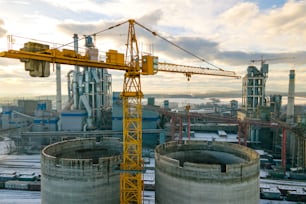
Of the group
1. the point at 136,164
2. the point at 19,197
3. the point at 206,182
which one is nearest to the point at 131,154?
the point at 136,164

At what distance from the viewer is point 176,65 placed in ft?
109

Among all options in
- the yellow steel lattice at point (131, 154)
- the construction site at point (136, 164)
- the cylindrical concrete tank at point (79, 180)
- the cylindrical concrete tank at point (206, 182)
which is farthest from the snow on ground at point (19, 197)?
the cylindrical concrete tank at point (206, 182)

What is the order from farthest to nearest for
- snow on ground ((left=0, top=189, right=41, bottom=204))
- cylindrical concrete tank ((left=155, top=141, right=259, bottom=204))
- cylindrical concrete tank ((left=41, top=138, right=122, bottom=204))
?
snow on ground ((left=0, top=189, right=41, bottom=204)) < cylindrical concrete tank ((left=41, top=138, right=122, bottom=204)) < cylindrical concrete tank ((left=155, top=141, right=259, bottom=204))

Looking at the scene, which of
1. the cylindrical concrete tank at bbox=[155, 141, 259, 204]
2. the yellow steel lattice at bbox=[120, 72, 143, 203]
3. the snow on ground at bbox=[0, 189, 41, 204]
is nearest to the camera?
the cylindrical concrete tank at bbox=[155, 141, 259, 204]

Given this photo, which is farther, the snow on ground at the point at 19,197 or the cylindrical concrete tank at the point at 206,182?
the snow on ground at the point at 19,197

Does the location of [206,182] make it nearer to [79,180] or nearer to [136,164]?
[136,164]

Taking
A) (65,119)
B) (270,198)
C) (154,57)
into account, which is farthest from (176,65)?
(65,119)

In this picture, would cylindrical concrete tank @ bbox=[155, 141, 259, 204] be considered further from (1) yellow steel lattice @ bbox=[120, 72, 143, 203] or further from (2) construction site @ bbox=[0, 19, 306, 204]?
(1) yellow steel lattice @ bbox=[120, 72, 143, 203]

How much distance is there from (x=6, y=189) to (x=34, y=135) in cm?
1936

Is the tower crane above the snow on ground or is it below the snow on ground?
above

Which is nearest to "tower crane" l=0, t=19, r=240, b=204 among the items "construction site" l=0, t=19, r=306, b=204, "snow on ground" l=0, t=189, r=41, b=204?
"construction site" l=0, t=19, r=306, b=204

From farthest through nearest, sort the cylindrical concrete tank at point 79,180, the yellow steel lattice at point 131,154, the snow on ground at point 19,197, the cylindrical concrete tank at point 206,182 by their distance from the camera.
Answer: the snow on ground at point 19,197, the yellow steel lattice at point 131,154, the cylindrical concrete tank at point 79,180, the cylindrical concrete tank at point 206,182

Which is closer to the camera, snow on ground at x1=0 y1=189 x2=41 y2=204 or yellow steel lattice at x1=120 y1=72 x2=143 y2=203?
yellow steel lattice at x1=120 y1=72 x2=143 y2=203

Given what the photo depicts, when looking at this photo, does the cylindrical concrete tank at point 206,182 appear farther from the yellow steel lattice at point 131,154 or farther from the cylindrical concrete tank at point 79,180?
the cylindrical concrete tank at point 79,180
